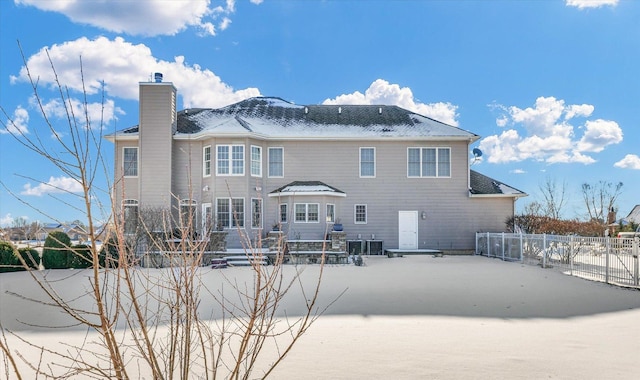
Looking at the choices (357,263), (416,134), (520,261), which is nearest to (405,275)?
(357,263)

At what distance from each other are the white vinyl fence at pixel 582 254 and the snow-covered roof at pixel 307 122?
268 inches

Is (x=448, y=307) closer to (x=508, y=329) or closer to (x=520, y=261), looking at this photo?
(x=508, y=329)

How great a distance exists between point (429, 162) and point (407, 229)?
12.0ft

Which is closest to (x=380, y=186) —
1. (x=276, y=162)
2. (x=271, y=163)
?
(x=276, y=162)

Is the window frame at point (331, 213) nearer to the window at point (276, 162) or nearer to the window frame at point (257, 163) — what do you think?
the window at point (276, 162)

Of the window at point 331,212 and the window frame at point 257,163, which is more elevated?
the window frame at point 257,163

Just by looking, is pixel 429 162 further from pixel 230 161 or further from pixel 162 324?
pixel 162 324

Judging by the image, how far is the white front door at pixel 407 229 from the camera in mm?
23688

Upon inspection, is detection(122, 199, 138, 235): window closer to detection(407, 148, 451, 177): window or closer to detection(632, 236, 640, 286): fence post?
detection(407, 148, 451, 177): window

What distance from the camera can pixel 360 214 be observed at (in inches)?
932

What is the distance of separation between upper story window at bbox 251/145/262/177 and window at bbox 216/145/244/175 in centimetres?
61

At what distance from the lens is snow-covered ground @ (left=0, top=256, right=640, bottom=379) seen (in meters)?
5.78

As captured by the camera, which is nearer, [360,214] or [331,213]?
[331,213]

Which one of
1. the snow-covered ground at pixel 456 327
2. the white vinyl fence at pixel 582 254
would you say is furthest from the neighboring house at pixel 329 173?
the snow-covered ground at pixel 456 327
